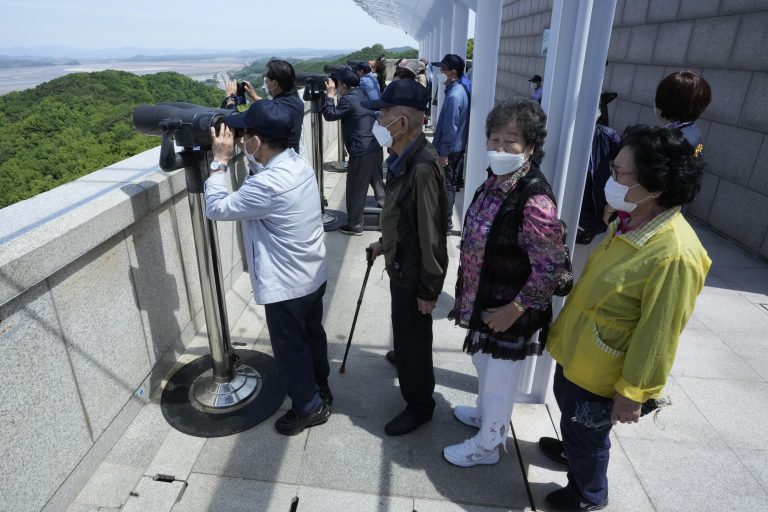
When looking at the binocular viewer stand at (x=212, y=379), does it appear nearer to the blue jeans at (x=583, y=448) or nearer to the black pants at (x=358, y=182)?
the blue jeans at (x=583, y=448)

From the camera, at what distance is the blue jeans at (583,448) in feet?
6.57

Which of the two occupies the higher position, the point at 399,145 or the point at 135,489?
the point at 399,145

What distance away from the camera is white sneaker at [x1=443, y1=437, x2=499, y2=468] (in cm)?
246

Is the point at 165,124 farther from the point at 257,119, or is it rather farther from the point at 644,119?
the point at 644,119

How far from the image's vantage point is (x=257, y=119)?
223cm

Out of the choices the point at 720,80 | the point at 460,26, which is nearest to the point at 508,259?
the point at 720,80

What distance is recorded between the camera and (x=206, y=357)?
131 inches

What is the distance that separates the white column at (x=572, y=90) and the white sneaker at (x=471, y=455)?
3.90 feet

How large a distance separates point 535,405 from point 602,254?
140 cm

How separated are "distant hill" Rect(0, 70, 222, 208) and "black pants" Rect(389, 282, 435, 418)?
15.5m

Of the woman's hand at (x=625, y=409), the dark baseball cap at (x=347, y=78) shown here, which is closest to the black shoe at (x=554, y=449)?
the woman's hand at (x=625, y=409)

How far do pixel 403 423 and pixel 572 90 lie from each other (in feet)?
6.52

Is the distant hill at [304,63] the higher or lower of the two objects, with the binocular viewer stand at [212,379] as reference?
higher

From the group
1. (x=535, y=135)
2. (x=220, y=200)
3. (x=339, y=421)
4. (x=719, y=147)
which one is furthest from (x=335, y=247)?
(x=719, y=147)
